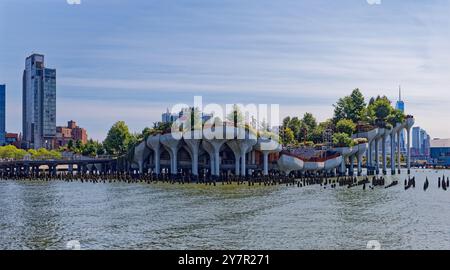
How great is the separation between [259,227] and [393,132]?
86.2 m

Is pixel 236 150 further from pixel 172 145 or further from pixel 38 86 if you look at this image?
pixel 38 86

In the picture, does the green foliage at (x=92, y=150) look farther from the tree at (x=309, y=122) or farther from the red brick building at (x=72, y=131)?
the red brick building at (x=72, y=131)

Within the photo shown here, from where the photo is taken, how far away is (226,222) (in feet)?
100

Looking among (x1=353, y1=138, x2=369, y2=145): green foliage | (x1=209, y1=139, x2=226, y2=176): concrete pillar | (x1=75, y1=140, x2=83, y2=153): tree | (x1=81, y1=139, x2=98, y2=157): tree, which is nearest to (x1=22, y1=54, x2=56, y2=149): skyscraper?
(x1=209, y1=139, x2=226, y2=176): concrete pillar

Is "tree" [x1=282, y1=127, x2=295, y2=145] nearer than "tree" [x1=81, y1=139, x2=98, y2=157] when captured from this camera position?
Yes

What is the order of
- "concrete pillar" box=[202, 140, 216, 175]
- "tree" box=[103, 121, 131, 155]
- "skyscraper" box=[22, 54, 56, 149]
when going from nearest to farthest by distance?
"skyscraper" box=[22, 54, 56, 149], "concrete pillar" box=[202, 140, 216, 175], "tree" box=[103, 121, 131, 155]

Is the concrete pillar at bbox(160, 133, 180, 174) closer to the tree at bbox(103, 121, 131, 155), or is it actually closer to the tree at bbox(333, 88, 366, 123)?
the tree at bbox(103, 121, 131, 155)

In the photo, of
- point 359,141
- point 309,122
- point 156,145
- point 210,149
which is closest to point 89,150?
point 156,145

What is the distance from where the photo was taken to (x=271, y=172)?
87125mm

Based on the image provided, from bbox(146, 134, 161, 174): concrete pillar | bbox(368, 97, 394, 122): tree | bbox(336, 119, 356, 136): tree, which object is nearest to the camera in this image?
bbox(146, 134, 161, 174): concrete pillar

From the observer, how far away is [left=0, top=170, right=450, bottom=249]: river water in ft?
76.4

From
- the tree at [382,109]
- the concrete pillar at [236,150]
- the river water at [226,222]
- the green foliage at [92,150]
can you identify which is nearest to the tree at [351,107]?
the tree at [382,109]
